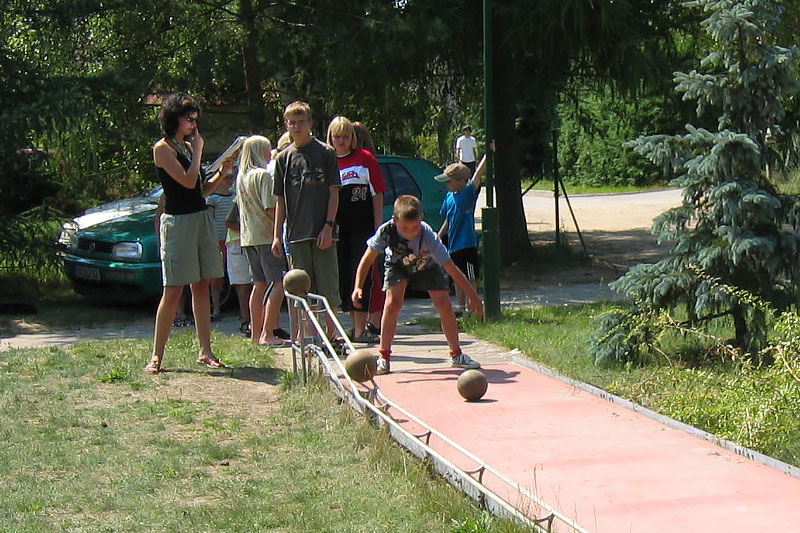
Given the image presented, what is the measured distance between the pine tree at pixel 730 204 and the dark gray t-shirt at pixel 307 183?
7.54 feet

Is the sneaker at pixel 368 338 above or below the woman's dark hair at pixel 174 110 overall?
below

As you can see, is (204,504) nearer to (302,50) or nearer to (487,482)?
(487,482)

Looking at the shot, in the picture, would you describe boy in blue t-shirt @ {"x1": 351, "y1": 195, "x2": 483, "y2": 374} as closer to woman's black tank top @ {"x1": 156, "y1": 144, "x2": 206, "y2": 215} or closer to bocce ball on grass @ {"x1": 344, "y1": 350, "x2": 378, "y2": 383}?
bocce ball on grass @ {"x1": 344, "y1": 350, "x2": 378, "y2": 383}

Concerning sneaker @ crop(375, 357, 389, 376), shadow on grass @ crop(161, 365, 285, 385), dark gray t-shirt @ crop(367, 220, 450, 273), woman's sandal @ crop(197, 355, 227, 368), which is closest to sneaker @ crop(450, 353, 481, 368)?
sneaker @ crop(375, 357, 389, 376)

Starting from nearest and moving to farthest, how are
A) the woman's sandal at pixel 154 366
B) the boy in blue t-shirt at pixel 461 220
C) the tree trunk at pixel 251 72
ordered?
the woman's sandal at pixel 154 366 → the boy in blue t-shirt at pixel 461 220 → the tree trunk at pixel 251 72

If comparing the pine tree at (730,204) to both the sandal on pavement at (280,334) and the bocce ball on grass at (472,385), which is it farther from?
the sandal on pavement at (280,334)

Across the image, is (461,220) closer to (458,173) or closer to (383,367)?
(458,173)

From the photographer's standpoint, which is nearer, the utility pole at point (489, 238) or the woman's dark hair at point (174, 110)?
the woman's dark hair at point (174, 110)

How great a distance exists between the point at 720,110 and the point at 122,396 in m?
4.64

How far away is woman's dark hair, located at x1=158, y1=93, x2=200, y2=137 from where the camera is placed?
821cm

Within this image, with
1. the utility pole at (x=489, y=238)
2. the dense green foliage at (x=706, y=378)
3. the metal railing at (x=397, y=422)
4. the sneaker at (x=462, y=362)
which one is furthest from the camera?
the utility pole at (x=489, y=238)

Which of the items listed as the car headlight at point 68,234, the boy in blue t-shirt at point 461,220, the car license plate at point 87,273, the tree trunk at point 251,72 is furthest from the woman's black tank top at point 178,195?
the tree trunk at point 251,72

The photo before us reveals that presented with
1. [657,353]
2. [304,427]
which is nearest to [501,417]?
[304,427]

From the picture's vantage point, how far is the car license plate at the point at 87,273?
1222 centimetres
